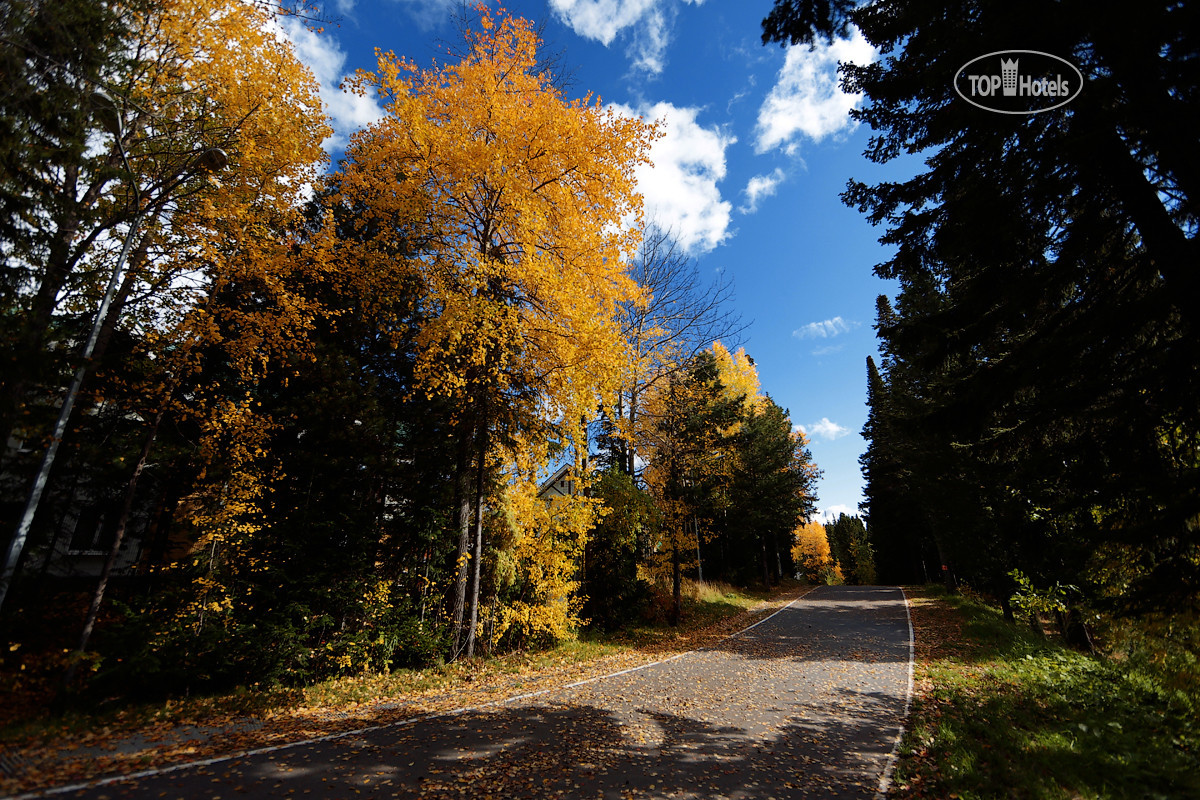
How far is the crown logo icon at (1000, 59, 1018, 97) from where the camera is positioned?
481 centimetres

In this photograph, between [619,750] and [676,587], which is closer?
[619,750]

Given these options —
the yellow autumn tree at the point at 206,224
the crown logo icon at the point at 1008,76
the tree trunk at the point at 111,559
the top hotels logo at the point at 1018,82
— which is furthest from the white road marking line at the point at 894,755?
the tree trunk at the point at 111,559

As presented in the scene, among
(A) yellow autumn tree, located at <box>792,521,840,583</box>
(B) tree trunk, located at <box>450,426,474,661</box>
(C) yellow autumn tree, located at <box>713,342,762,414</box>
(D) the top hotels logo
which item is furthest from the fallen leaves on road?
(A) yellow autumn tree, located at <box>792,521,840,583</box>

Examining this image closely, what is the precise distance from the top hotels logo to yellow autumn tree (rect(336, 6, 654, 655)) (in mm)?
6191

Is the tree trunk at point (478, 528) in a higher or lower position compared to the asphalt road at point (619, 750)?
higher

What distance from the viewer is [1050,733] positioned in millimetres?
5977

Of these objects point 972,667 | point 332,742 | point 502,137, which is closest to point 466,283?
point 502,137

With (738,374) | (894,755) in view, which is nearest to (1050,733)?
(894,755)

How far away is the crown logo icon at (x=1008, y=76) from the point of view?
15.8ft

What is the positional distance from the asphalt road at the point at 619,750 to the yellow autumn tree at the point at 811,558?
45.7 metres

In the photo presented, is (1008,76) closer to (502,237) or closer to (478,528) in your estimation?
(502,237)

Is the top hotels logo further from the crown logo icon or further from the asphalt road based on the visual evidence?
the asphalt road

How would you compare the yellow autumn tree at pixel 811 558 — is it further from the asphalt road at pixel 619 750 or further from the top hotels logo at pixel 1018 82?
the top hotels logo at pixel 1018 82

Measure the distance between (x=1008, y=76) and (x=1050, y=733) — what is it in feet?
26.6
